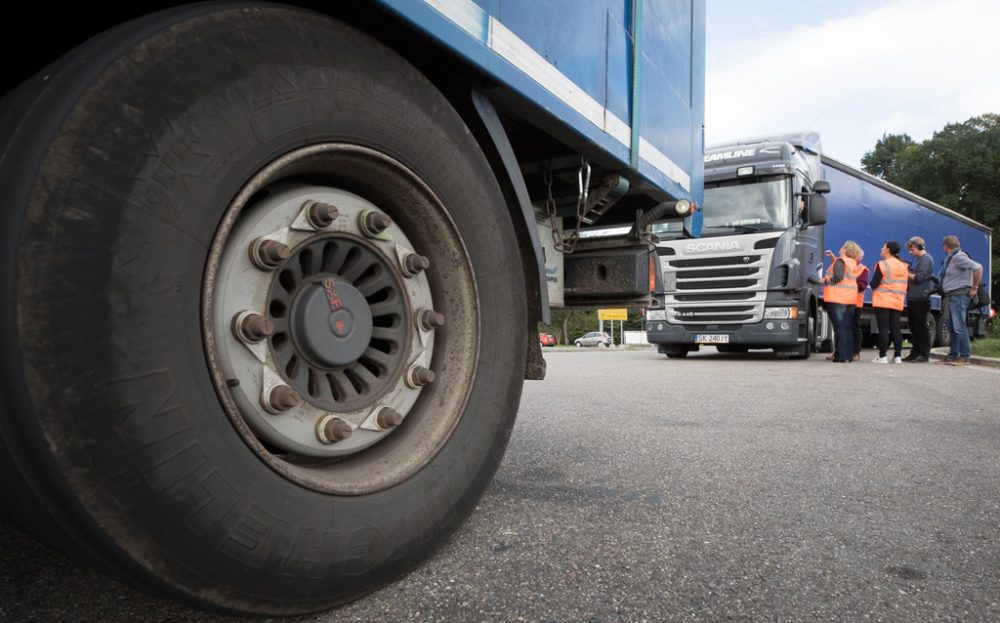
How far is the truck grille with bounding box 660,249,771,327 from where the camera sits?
30.1ft

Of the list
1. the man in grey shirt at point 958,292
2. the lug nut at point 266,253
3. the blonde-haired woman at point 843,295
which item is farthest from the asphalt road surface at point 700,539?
the man in grey shirt at point 958,292

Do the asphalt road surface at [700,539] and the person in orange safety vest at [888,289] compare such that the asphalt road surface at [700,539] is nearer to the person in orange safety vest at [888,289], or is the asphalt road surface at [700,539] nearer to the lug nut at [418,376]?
the lug nut at [418,376]

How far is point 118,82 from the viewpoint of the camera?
913 millimetres

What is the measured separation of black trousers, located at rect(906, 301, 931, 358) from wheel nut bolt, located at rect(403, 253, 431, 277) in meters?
10.2

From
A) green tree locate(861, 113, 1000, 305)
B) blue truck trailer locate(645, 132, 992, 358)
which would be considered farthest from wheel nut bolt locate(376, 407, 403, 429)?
green tree locate(861, 113, 1000, 305)

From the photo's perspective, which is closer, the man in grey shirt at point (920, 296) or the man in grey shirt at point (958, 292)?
the man in grey shirt at point (958, 292)

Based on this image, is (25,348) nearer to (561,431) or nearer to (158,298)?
(158,298)

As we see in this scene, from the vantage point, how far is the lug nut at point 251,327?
112cm

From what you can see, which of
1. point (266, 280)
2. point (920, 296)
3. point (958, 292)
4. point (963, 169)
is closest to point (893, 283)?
point (920, 296)

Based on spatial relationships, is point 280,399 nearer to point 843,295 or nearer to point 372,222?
point 372,222

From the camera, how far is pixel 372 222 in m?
1.38

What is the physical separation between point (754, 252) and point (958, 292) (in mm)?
2841

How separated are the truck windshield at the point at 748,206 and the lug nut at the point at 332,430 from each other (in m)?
8.94

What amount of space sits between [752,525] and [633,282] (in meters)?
1.37
